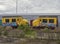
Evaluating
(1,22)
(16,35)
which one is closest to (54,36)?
(16,35)

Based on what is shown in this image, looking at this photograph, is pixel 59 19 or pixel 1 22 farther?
pixel 1 22

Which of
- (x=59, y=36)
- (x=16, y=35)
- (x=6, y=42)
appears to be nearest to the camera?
(x=59, y=36)

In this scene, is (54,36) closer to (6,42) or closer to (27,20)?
(6,42)

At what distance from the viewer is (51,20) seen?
3331cm

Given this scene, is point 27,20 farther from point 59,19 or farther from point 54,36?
point 54,36

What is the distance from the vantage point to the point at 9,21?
3516 cm

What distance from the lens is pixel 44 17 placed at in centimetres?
3362

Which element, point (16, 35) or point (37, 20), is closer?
point (16, 35)

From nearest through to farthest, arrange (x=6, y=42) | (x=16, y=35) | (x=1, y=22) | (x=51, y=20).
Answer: (x=6, y=42)
(x=16, y=35)
(x=51, y=20)
(x=1, y=22)

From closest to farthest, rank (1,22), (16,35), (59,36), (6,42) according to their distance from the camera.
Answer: (59,36)
(6,42)
(16,35)
(1,22)

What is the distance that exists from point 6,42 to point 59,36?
4501 millimetres

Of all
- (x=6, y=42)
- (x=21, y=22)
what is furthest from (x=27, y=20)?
(x=6, y=42)

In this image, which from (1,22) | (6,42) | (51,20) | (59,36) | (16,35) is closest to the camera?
(59,36)

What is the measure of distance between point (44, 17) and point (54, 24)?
6.21 ft
